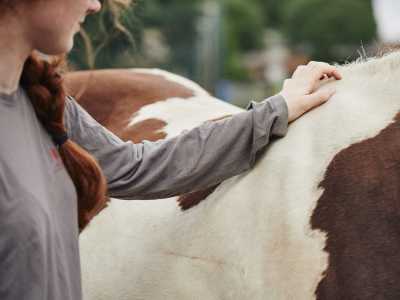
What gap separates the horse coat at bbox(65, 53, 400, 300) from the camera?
1.77 metres

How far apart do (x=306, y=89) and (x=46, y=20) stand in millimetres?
769

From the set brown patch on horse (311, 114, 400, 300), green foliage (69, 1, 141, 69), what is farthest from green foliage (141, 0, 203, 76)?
brown patch on horse (311, 114, 400, 300)

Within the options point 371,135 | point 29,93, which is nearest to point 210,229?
point 371,135

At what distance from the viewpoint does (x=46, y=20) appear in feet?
5.06

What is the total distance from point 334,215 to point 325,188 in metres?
0.08

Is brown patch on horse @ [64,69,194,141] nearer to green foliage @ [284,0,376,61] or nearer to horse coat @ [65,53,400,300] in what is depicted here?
horse coat @ [65,53,400,300]

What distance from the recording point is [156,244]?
2254mm

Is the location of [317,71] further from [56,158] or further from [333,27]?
[333,27]

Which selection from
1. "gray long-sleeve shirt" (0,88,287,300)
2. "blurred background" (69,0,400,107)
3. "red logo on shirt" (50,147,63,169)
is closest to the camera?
"gray long-sleeve shirt" (0,88,287,300)

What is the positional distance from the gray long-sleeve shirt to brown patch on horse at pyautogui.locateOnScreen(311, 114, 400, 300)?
244 mm

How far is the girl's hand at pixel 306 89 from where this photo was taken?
2027 mm

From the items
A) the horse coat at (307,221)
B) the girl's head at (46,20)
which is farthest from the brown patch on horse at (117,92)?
the girl's head at (46,20)

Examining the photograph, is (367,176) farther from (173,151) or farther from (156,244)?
(156,244)

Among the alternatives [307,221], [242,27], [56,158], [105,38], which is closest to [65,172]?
[56,158]
